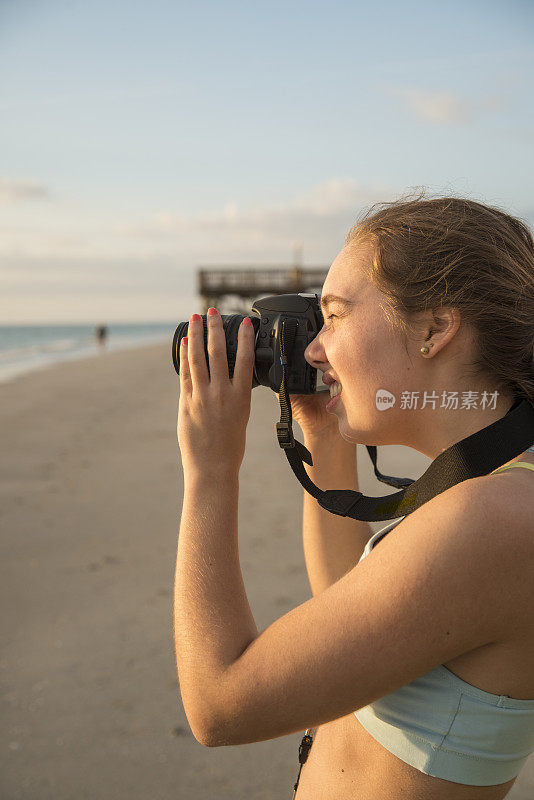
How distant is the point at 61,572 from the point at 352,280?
3.63m

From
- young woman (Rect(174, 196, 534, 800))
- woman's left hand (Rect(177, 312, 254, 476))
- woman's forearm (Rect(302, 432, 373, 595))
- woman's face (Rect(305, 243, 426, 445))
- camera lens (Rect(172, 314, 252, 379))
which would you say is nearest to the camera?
young woman (Rect(174, 196, 534, 800))

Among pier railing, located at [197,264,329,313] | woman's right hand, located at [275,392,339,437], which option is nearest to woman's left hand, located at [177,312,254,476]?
woman's right hand, located at [275,392,339,437]

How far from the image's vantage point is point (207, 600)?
1195 millimetres

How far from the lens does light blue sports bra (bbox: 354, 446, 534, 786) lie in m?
1.06

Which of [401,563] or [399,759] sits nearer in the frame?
[401,563]

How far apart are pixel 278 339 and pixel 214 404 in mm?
251

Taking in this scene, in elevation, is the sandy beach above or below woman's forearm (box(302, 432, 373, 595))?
below

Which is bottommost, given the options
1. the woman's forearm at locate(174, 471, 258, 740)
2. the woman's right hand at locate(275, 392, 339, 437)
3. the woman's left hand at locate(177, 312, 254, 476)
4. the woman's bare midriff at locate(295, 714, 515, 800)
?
the woman's bare midriff at locate(295, 714, 515, 800)

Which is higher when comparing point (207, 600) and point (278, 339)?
point (278, 339)

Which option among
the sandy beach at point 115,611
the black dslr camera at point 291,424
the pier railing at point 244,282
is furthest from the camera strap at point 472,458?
the pier railing at point 244,282

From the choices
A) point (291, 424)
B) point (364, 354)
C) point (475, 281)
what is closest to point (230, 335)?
point (291, 424)

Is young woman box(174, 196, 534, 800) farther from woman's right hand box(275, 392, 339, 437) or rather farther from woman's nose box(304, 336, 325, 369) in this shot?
woman's right hand box(275, 392, 339, 437)

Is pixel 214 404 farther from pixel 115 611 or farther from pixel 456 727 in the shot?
pixel 115 611

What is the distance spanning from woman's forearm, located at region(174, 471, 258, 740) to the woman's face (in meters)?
0.31
